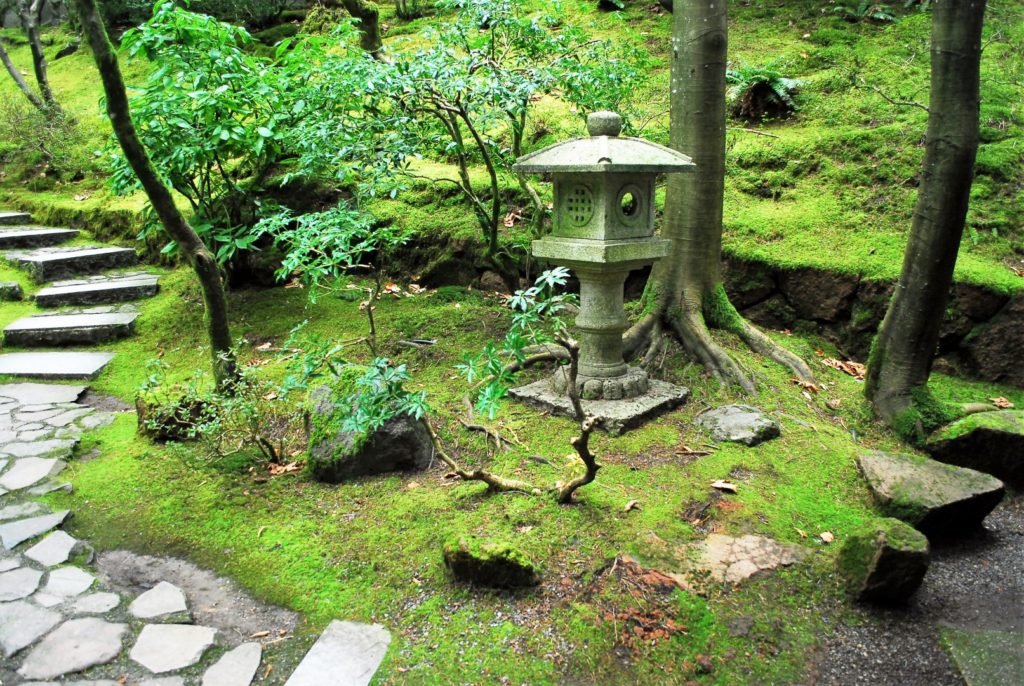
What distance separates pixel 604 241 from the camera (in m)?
4.98

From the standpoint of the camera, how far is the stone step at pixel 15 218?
400 inches

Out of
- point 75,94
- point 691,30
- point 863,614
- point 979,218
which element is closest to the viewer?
point 863,614

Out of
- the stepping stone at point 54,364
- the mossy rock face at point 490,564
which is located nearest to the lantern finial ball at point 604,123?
the mossy rock face at point 490,564

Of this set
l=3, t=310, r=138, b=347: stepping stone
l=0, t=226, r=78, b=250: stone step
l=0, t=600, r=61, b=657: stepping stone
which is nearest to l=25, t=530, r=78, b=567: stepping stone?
l=0, t=600, r=61, b=657: stepping stone

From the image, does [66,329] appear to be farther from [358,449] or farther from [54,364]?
[358,449]

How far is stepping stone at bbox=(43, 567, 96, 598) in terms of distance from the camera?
138 inches

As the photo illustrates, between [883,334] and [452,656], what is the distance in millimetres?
4153

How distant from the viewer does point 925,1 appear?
1048 cm

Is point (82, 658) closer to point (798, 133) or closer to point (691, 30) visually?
point (691, 30)

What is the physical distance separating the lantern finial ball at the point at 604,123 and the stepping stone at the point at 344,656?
3.66 meters

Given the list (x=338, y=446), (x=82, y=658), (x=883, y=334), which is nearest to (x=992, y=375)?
(x=883, y=334)

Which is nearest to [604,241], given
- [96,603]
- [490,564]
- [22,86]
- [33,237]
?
[490,564]

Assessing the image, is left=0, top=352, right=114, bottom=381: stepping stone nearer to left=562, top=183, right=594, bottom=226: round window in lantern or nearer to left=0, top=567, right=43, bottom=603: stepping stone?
left=0, top=567, right=43, bottom=603: stepping stone

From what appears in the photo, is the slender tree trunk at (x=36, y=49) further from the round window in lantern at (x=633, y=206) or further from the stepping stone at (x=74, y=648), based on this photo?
the stepping stone at (x=74, y=648)
